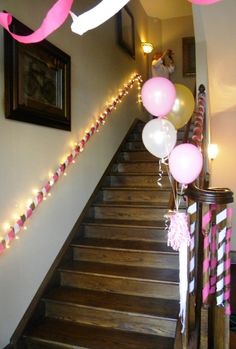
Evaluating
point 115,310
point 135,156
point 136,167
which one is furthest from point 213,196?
point 135,156

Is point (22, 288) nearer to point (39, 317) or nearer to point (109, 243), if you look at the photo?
point (39, 317)

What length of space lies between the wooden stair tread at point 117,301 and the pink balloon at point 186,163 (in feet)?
3.44

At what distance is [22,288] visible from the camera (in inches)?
88.7

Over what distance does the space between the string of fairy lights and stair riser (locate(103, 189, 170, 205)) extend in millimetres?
748

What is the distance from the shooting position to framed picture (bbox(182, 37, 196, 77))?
19.8ft

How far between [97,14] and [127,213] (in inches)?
97.2

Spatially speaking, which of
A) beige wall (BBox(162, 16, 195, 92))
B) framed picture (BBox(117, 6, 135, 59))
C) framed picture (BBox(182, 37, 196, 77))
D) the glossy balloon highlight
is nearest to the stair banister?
the glossy balloon highlight

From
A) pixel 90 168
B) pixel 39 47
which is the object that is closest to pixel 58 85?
pixel 39 47

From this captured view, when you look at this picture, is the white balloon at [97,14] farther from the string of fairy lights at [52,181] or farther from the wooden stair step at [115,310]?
the wooden stair step at [115,310]

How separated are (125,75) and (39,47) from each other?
2.32 m

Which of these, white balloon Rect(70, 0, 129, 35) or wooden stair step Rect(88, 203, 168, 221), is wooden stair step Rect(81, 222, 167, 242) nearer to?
wooden stair step Rect(88, 203, 168, 221)

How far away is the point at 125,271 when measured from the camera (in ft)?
8.81

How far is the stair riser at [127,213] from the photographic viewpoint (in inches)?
128

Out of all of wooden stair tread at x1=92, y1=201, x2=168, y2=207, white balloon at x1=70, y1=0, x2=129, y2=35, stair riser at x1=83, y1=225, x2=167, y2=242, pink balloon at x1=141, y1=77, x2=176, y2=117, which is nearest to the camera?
white balloon at x1=70, y1=0, x2=129, y2=35
